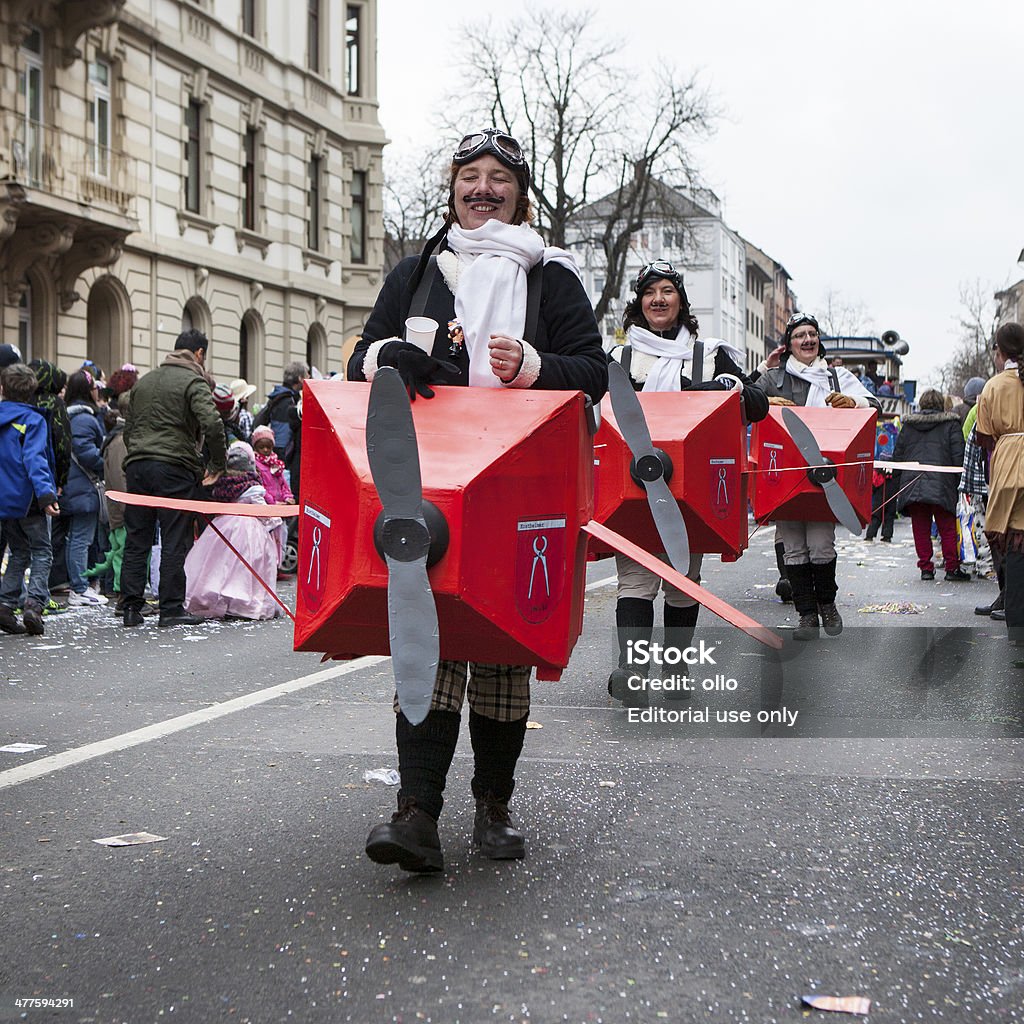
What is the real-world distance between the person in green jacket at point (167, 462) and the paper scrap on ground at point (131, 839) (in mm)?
6120

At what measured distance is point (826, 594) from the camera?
8930 millimetres

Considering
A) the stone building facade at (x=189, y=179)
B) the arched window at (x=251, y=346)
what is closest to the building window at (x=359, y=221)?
the stone building facade at (x=189, y=179)

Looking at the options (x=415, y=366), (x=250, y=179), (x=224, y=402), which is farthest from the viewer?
(x=250, y=179)

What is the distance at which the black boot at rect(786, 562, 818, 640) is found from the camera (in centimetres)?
891

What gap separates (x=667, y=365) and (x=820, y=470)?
80.3 inches

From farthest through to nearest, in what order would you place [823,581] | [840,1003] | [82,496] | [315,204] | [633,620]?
1. [315,204]
2. [82,496]
3. [823,581]
4. [633,620]
5. [840,1003]

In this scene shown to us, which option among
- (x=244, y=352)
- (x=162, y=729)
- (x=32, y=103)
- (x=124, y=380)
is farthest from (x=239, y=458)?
(x=244, y=352)

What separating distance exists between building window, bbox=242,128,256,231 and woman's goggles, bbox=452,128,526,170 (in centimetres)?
2827

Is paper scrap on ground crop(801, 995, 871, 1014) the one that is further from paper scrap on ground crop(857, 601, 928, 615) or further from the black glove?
paper scrap on ground crop(857, 601, 928, 615)

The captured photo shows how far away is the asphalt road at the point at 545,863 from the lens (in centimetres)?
319

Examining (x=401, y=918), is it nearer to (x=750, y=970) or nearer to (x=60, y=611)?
(x=750, y=970)

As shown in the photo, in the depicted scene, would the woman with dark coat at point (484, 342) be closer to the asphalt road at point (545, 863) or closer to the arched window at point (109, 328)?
the asphalt road at point (545, 863)

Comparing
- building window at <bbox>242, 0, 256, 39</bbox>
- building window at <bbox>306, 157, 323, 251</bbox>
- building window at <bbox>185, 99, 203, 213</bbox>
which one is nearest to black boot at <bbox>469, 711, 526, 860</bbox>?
building window at <bbox>185, 99, 203, 213</bbox>

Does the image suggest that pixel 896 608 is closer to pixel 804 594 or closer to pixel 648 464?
pixel 804 594
